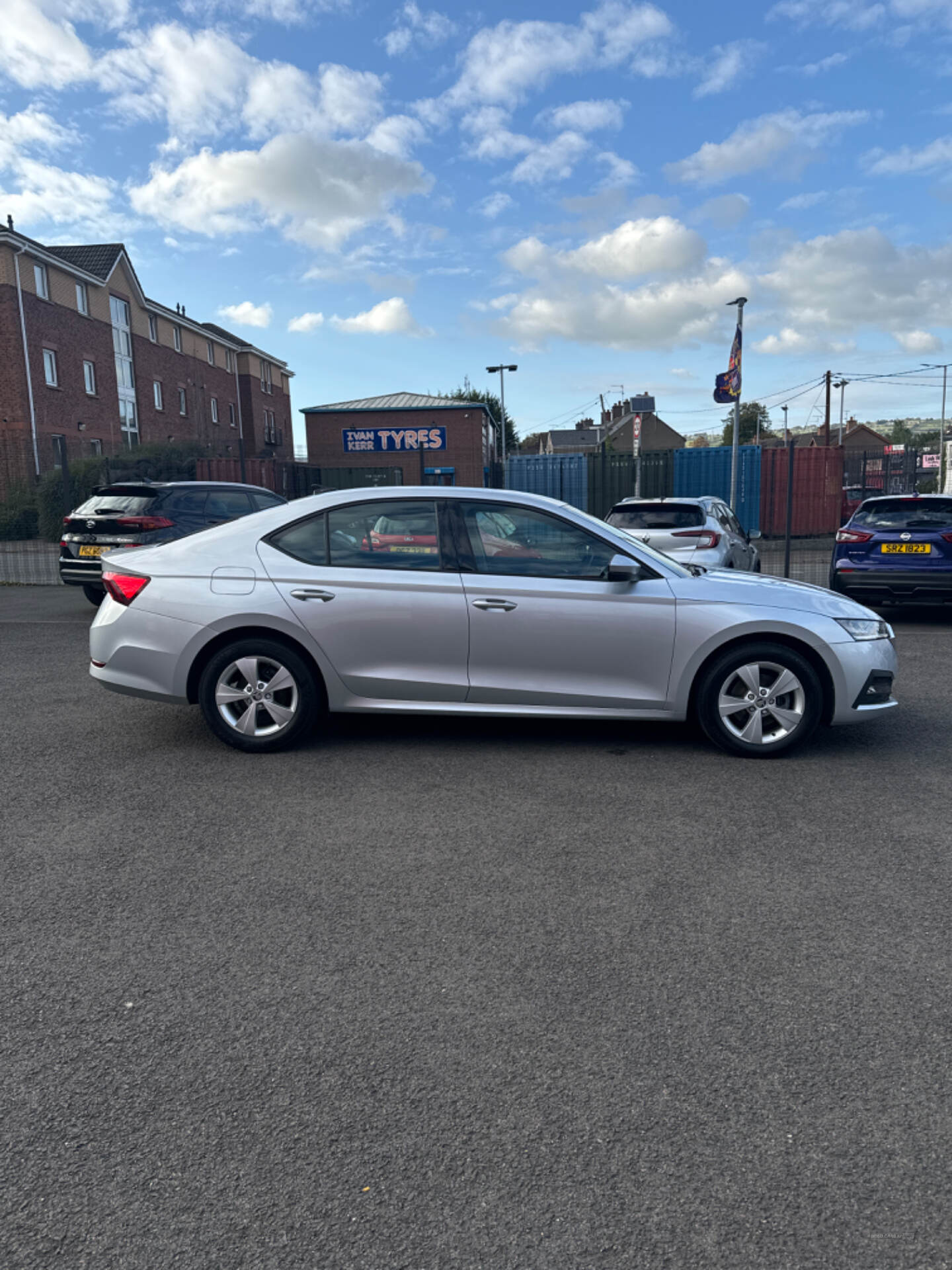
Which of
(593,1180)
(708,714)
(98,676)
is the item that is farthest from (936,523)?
(593,1180)

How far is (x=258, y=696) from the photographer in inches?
214

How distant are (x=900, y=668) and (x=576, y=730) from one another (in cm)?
361

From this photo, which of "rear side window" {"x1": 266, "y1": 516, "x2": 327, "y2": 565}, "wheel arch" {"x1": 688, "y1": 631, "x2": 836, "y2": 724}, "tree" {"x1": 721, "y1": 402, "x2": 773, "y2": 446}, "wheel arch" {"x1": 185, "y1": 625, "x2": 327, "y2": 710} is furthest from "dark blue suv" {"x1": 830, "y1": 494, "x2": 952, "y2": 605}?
"tree" {"x1": 721, "y1": 402, "x2": 773, "y2": 446}

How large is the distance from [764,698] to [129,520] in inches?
309

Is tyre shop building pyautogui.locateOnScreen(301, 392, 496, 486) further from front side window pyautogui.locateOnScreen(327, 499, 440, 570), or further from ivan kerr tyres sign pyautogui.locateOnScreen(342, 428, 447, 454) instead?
front side window pyautogui.locateOnScreen(327, 499, 440, 570)

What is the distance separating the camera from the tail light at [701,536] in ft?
35.8

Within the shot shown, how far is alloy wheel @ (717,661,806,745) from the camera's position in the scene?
5312 millimetres

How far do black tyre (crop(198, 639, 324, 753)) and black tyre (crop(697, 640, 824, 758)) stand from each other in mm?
2355

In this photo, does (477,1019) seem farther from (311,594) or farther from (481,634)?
(311,594)

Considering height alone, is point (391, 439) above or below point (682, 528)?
above

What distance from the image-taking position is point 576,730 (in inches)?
237

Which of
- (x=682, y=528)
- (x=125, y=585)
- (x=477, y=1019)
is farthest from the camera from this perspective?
(x=682, y=528)

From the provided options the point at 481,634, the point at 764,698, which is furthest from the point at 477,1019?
the point at 764,698

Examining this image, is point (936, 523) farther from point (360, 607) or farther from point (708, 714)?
point (360, 607)
